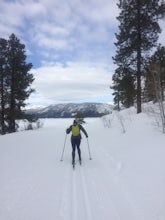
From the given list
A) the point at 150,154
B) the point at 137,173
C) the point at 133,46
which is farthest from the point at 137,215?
the point at 133,46

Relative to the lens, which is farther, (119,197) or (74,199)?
(119,197)

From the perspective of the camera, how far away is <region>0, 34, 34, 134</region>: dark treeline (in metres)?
25.5

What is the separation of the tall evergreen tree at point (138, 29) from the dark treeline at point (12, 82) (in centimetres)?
1194

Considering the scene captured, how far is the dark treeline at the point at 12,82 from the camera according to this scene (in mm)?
25484

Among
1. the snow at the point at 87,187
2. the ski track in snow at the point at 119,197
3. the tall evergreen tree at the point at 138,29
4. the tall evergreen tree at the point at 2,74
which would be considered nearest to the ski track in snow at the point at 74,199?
the snow at the point at 87,187

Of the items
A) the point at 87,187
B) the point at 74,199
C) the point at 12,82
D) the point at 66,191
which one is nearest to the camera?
the point at 74,199

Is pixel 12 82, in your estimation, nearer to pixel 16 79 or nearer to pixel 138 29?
pixel 16 79

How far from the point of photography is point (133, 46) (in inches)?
782

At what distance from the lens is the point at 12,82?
2562 cm

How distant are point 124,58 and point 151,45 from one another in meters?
2.55

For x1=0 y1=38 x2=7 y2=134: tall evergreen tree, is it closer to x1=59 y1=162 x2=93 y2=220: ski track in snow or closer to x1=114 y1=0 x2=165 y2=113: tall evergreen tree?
x1=114 y1=0 x2=165 y2=113: tall evergreen tree

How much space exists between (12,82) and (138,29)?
48.3 ft

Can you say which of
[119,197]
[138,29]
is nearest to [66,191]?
[119,197]

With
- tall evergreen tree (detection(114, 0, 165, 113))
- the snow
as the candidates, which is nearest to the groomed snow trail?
the snow
